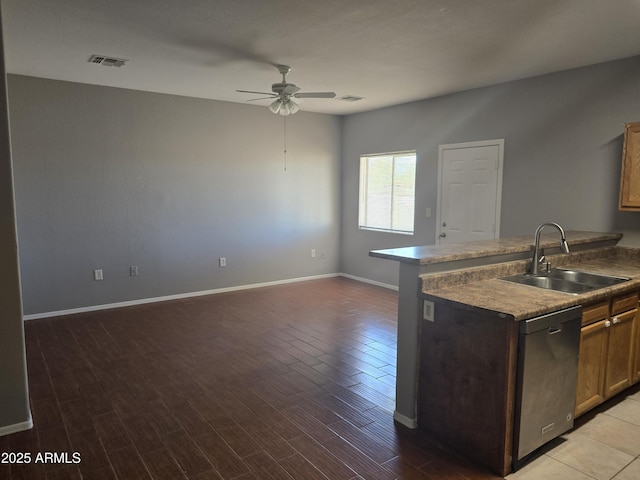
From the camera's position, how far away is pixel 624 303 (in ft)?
9.59

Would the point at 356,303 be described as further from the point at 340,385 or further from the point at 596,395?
the point at 596,395

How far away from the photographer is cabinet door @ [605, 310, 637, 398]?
9.46 feet

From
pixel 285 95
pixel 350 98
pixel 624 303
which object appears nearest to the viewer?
pixel 624 303

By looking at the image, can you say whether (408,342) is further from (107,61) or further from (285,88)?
(107,61)

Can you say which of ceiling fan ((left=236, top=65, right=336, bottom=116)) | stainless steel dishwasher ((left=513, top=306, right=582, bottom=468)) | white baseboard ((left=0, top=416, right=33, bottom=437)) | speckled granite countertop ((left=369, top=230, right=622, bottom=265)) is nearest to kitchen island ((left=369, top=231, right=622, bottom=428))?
speckled granite countertop ((left=369, top=230, right=622, bottom=265))

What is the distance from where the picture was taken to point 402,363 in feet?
9.11

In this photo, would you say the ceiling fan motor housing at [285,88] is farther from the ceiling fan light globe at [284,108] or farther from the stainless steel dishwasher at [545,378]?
the stainless steel dishwasher at [545,378]

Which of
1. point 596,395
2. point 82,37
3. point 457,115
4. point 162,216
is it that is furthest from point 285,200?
point 596,395

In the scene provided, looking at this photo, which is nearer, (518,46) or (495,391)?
(495,391)

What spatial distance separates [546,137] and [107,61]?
14.6ft

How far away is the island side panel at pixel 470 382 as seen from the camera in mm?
2234

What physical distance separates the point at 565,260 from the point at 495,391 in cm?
184

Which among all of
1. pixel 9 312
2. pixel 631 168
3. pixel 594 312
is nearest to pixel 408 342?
pixel 594 312

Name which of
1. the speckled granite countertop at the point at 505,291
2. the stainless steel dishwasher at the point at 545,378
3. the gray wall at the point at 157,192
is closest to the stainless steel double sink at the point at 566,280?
the speckled granite countertop at the point at 505,291
